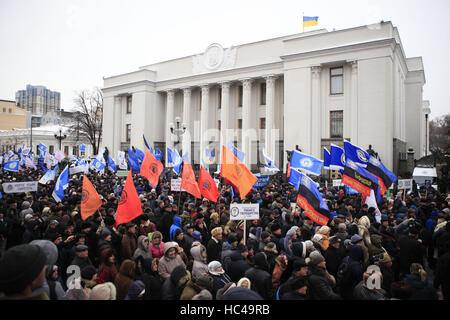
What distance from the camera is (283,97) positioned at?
104 feet

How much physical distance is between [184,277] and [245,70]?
30.1m

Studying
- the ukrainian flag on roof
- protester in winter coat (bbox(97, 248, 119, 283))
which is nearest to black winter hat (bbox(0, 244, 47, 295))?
protester in winter coat (bbox(97, 248, 119, 283))

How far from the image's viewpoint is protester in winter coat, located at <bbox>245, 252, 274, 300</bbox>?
4.24 m

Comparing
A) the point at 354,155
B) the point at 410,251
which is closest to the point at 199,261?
the point at 410,251

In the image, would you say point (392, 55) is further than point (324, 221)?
Yes

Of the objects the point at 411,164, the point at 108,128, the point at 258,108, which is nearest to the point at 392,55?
the point at 411,164

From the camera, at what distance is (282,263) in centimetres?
457

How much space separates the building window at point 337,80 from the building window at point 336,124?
183 centimetres

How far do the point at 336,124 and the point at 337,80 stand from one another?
3768 millimetres

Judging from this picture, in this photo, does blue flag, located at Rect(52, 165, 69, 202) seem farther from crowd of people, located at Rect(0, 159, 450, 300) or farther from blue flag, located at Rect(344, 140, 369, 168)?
blue flag, located at Rect(344, 140, 369, 168)

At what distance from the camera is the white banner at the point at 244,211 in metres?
6.96

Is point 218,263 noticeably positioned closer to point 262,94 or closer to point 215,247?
point 215,247

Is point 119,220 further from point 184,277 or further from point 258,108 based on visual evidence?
point 258,108

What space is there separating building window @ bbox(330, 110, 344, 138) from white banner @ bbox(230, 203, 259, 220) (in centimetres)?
2215
